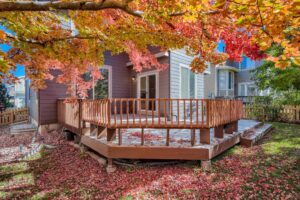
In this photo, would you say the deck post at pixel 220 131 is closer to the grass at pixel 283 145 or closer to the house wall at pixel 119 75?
the grass at pixel 283 145

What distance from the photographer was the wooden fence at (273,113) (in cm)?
966

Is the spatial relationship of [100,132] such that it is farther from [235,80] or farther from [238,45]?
[235,80]

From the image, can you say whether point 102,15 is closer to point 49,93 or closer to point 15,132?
point 49,93

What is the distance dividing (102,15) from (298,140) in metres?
7.47

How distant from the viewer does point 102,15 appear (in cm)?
468

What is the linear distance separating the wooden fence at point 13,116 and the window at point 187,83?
1045cm

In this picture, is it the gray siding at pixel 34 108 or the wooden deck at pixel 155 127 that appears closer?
the wooden deck at pixel 155 127

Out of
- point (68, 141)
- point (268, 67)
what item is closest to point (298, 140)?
point (268, 67)

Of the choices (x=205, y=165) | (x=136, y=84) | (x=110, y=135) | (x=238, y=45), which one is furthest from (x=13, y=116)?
(x=238, y=45)

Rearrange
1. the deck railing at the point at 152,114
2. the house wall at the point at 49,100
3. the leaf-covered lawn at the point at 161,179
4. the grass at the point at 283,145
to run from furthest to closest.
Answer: the house wall at the point at 49,100, the grass at the point at 283,145, the deck railing at the point at 152,114, the leaf-covered lawn at the point at 161,179

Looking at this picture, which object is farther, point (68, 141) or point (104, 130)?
point (68, 141)

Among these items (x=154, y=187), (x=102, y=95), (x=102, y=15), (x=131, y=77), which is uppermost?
(x=102, y=15)

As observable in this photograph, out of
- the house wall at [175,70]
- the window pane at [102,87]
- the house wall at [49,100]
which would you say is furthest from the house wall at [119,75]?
the house wall at [175,70]

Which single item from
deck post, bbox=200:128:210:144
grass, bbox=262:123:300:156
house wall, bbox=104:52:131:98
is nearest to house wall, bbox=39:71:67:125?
house wall, bbox=104:52:131:98
